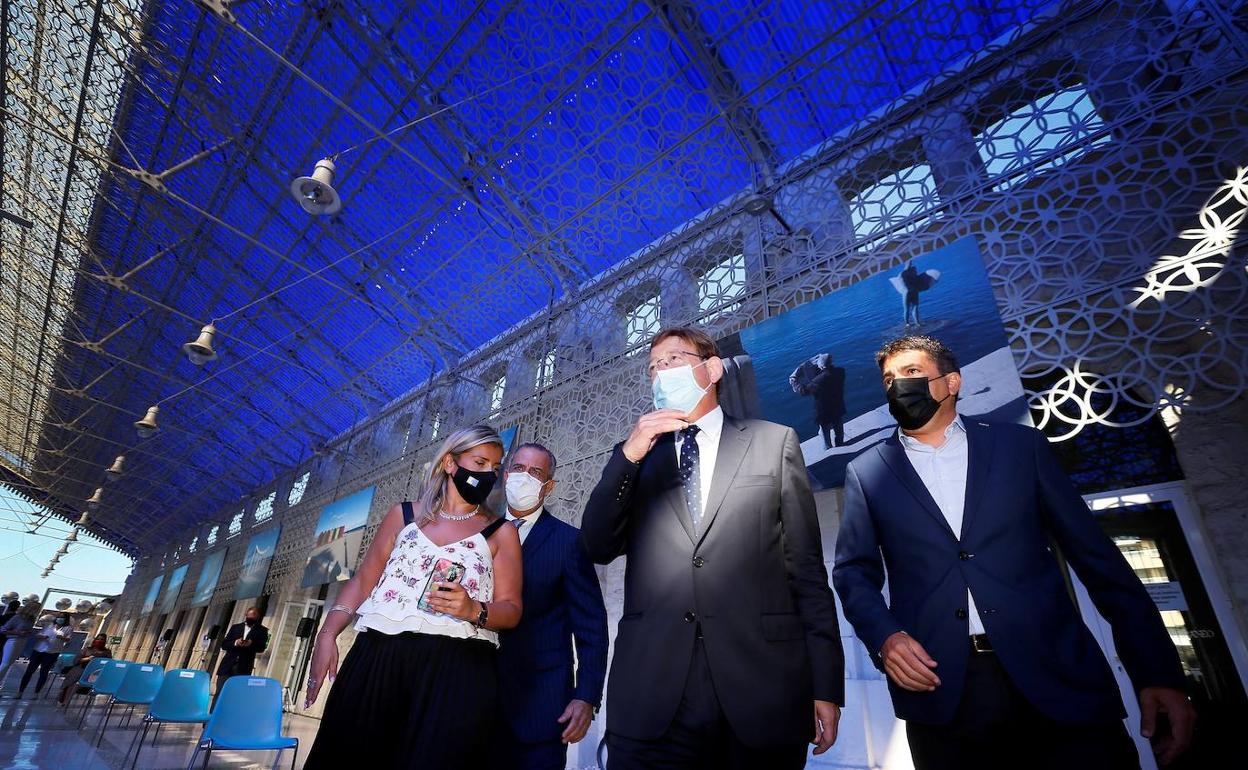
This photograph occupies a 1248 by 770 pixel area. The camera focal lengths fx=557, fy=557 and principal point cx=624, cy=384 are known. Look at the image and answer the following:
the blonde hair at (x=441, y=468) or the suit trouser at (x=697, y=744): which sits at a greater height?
the blonde hair at (x=441, y=468)

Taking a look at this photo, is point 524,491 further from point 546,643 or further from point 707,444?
point 707,444

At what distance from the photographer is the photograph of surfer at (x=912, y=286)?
12.0 ft

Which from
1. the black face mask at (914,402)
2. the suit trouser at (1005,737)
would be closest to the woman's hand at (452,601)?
the suit trouser at (1005,737)

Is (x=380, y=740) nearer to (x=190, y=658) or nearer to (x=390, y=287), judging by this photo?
(x=390, y=287)

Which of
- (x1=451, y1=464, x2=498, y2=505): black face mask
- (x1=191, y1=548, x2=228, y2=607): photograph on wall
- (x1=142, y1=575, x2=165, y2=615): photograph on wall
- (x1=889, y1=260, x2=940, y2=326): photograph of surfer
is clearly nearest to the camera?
(x1=451, y1=464, x2=498, y2=505): black face mask

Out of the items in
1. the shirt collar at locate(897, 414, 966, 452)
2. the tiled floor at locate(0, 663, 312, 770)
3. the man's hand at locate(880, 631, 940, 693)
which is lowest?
the tiled floor at locate(0, 663, 312, 770)

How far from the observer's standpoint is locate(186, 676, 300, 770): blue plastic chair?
11.4 feet

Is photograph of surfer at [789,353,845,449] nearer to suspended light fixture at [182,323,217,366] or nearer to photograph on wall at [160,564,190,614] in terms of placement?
suspended light fixture at [182,323,217,366]

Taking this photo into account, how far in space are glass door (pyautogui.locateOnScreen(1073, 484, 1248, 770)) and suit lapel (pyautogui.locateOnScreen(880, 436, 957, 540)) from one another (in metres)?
2.04

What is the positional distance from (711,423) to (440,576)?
88cm

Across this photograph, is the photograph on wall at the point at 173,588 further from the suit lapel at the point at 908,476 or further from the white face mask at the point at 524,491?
the suit lapel at the point at 908,476

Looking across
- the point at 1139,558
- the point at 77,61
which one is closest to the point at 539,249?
the point at 1139,558

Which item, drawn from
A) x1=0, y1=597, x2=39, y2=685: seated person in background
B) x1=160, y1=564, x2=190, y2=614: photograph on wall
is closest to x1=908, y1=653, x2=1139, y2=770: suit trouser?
x1=0, y1=597, x2=39, y2=685: seated person in background

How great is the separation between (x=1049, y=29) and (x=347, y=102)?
714cm
